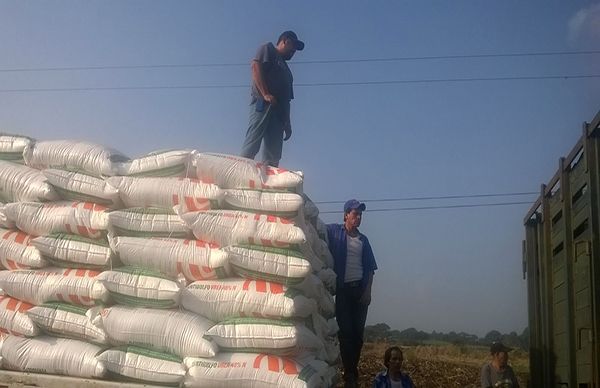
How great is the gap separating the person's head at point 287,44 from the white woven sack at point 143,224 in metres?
1.82

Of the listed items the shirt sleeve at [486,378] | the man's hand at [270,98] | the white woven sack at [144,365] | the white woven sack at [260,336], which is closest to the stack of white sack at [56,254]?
the white woven sack at [144,365]

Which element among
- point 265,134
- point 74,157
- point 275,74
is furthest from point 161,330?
point 275,74

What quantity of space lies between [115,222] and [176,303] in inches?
26.0

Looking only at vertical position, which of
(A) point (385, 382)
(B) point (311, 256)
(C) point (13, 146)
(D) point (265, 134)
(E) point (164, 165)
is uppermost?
(D) point (265, 134)

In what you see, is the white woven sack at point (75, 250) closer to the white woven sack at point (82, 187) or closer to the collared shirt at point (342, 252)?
the white woven sack at point (82, 187)

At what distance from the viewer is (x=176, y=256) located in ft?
14.1

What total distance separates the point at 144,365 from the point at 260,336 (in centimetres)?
67

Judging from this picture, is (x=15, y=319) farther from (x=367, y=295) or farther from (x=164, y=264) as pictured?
A: (x=367, y=295)

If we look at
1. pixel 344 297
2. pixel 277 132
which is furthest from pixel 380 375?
pixel 277 132

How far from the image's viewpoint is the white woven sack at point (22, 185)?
4.70 m

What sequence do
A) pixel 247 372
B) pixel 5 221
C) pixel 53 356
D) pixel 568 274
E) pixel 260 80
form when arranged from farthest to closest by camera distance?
pixel 260 80, pixel 5 221, pixel 568 274, pixel 53 356, pixel 247 372

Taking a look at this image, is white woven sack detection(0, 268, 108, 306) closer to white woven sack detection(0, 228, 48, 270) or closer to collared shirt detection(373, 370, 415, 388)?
white woven sack detection(0, 228, 48, 270)

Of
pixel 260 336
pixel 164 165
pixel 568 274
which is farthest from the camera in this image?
pixel 568 274

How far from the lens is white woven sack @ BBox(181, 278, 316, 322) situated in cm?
410
